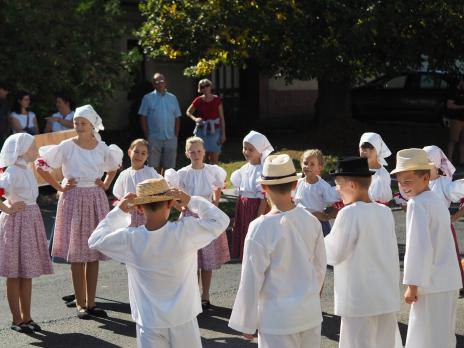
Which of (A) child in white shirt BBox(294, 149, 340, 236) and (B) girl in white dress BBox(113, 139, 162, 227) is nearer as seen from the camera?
(A) child in white shirt BBox(294, 149, 340, 236)

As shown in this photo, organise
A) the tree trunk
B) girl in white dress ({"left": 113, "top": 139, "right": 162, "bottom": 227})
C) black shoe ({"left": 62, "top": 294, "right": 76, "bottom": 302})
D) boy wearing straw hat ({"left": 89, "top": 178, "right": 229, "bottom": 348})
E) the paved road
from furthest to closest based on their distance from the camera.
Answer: the tree trunk
black shoe ({"left": 62, "top": 294, "right": 76, "bottom": 302})
girl in white dress ({"left": 113, "top": 139, "right": 162, "bottom": 227})
the paved road
boy wearing straw hat ({"left": 89, "top": 178, "right": 229, "bottom": 348})

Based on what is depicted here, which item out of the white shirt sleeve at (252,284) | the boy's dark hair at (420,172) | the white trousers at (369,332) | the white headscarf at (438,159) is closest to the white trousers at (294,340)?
the white shirt sleeve at (252,284)

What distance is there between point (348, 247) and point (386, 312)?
50cm

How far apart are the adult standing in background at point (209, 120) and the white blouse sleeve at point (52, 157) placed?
24.5 feet

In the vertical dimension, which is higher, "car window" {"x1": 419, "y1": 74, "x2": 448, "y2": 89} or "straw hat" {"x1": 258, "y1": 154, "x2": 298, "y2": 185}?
"car window" {"x1": 419, "y1": 74, "x2": 448, "y2": 89}

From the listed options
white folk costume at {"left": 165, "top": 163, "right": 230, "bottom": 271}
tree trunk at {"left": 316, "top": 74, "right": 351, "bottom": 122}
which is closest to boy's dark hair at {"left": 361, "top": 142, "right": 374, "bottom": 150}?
white folk costume at {"left": 165, "top": 163, "right": 230, "bottom": 271}

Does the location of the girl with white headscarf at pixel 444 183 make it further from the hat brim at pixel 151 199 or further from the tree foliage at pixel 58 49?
the tree foliage at pixel 58 49

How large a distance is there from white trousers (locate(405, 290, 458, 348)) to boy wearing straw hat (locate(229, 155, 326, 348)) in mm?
1127

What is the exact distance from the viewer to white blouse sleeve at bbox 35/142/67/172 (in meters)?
8.80

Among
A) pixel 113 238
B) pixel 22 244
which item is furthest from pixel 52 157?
pixel 113 238

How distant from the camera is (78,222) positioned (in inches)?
345

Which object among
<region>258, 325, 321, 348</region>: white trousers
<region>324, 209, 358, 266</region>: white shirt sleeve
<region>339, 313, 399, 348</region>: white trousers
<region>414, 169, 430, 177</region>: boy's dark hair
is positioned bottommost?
<region>339, 313, 399, 348</region>: white trousers

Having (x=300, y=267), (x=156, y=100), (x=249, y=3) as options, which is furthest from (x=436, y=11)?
(x=300, y=267)

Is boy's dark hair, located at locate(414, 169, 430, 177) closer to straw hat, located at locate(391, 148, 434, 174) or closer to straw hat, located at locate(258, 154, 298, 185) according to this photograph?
straw hat, located at locate(391, 148, 434, 174)
